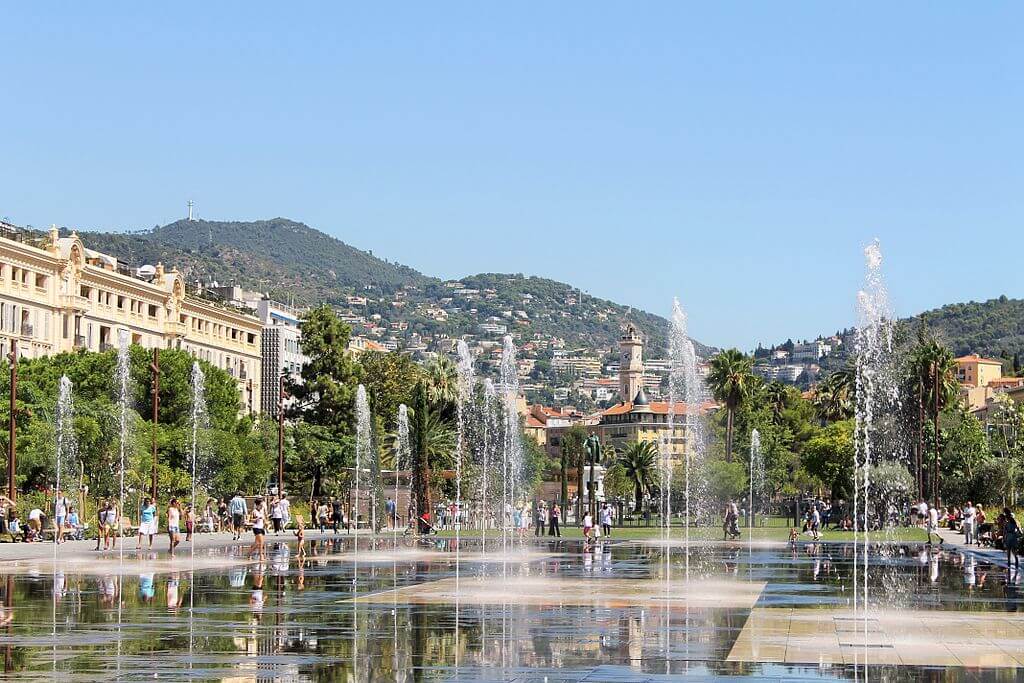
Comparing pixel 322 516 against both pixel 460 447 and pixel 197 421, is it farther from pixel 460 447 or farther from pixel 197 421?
pixel 460 447

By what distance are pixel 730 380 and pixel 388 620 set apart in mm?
99905

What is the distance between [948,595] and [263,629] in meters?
13.6

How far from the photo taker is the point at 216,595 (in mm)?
27500

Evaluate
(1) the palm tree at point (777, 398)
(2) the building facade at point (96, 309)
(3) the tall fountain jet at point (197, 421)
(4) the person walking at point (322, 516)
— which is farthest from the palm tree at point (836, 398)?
(4) the person walking at point (322, 516)

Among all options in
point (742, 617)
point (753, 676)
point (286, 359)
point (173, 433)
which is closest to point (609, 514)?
point (173, 433)

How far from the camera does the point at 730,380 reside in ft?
397

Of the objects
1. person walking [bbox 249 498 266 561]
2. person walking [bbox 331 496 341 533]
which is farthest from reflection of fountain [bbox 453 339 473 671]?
person walking [bbox 331 496 341 533]

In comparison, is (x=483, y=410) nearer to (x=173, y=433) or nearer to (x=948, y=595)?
(x=173, y=433)

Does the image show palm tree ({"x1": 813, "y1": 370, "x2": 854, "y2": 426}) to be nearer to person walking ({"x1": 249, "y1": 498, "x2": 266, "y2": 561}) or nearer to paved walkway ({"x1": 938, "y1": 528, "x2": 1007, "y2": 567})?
paved walkway ({"x1": 938, "y1": 528, "x2": 1007, "y2": 567})

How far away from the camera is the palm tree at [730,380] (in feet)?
397

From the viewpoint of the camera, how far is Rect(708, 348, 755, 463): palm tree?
121 meters

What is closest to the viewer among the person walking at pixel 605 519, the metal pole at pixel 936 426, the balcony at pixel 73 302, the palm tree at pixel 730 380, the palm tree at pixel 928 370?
the person walking at pixel 605 519

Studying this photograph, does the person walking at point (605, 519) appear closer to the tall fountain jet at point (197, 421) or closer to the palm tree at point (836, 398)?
the tall fountain jet at point (197, 421)

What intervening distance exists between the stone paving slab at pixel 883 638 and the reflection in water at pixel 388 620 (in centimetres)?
56
